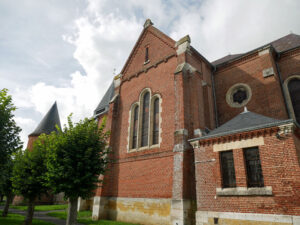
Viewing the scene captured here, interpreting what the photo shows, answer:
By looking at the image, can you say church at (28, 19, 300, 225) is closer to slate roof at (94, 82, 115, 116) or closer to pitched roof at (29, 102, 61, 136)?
slate roof at (94, 82, 115, 116)

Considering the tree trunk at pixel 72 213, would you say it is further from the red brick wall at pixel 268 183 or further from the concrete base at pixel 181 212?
the red brick wall at pixel 268 183

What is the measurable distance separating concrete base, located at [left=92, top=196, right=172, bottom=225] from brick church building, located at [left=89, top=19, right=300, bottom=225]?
0.06m

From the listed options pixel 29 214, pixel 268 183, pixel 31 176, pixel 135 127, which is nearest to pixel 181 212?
pixel 268 183

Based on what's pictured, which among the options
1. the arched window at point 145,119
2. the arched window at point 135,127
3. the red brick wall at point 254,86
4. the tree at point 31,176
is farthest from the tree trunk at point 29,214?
the red brick wall at point 254,86

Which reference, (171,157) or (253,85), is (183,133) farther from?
(253,85)

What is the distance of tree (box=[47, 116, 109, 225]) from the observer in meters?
10.9

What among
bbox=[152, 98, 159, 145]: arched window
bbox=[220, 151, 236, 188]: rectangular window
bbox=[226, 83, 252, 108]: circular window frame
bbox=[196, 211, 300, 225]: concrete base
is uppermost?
bbox=[226, 83, 252, 108]: circular window frame

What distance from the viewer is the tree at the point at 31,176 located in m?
13.0

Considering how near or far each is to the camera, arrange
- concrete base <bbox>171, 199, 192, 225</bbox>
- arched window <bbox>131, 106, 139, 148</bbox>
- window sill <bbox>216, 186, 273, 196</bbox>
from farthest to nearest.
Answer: arched window <bbox>131, 106, 139, 148</bbox> < concrete base <bbox>171, 199, 192, 225</bbox> < window sill <bbox>216, 186, 273, 196</bbox>

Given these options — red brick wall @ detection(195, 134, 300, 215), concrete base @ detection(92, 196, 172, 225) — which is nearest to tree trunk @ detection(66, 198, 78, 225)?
concrete base @ detection(92, 196, 172, 225)

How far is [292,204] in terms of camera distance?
7.41 metres

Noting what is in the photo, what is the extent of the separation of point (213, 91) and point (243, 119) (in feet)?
21.1

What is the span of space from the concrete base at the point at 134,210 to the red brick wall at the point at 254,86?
7625 millimetres

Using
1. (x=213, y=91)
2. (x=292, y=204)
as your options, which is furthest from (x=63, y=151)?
(x=213, y=91)
